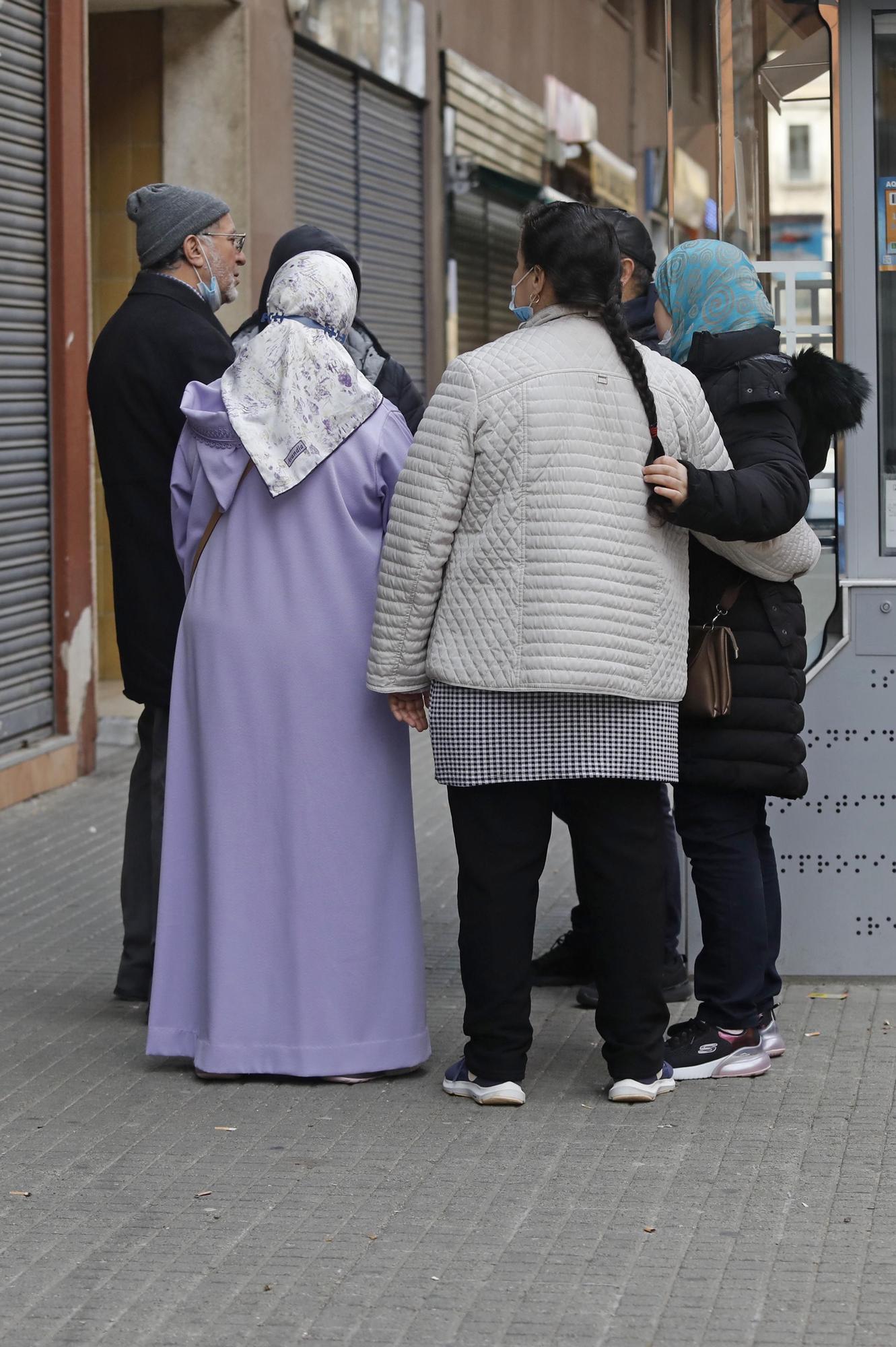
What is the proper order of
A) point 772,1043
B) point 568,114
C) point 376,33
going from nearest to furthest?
point 772,1043 < point 376,33 < point 568,114

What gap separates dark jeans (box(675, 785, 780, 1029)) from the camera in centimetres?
475

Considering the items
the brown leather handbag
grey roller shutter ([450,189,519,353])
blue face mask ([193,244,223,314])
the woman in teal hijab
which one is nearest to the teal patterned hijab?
the woman in teal hijab

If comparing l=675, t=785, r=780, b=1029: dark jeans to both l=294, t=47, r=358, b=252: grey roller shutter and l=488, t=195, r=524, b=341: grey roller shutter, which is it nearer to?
l=294, t=47, r=358, b=252: grey roller shutter

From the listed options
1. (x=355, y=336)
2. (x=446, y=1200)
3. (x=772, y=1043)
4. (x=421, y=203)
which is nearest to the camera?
(x=446, y=1200)

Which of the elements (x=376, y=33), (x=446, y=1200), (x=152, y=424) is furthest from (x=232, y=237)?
(x=376, y=33)

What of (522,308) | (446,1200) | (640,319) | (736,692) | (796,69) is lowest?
(446,1200)

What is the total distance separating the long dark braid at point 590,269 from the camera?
438 cm

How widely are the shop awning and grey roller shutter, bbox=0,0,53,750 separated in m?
3.72

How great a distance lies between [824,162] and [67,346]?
4.15 metres

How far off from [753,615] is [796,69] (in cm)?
180

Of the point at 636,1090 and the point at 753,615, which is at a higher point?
the point at 753,615

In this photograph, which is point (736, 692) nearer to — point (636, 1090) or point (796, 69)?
point (636, 1090)

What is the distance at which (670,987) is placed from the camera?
18.0 ft

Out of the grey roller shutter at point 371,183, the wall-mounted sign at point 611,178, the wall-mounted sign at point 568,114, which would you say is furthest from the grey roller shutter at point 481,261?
the wall-mounted sign at point 611,178
